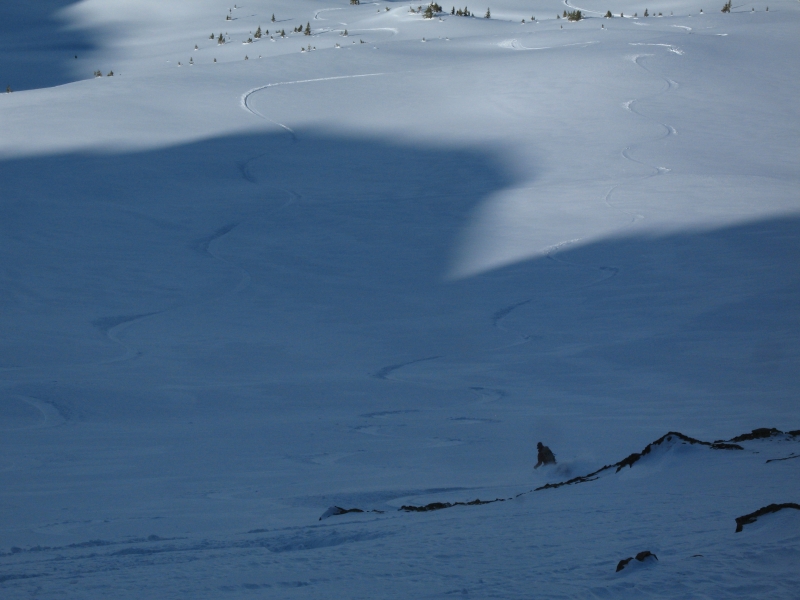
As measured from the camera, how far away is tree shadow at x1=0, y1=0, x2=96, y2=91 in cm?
2177

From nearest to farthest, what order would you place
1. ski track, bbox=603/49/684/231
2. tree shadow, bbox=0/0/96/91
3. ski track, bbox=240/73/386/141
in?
ski track, bbox=603/49/684/231
ski track, bbox=240/73/386/141
tree shadow, bbox=0/0/96/91

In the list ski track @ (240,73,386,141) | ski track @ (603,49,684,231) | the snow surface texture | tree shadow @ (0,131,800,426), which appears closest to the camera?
the snow surface texture

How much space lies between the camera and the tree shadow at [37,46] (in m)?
21.8

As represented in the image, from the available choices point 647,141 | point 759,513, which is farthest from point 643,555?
point 647,141

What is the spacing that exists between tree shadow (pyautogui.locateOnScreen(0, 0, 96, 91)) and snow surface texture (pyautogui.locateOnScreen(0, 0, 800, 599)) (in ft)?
15.5

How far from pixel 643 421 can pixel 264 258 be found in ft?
17.9

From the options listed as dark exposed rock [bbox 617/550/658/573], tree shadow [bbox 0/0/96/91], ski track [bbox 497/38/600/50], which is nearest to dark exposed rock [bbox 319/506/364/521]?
dark exposed rock [bbox 617/550/658/573]

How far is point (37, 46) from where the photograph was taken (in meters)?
25.3

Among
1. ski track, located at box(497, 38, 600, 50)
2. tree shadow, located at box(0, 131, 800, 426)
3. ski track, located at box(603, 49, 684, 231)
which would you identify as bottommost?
tree shadow, located at box(0, 131, 800, 426)

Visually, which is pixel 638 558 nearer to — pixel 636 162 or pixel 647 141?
pixel 636 162

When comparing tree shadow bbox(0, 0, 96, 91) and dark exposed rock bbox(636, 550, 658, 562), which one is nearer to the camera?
dark exposed rock bbox(636, 550, 658, 562)

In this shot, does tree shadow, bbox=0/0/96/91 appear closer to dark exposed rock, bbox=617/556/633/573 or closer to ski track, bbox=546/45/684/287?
ski track, bbox=546/45/684/287

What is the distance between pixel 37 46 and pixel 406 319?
21.0m

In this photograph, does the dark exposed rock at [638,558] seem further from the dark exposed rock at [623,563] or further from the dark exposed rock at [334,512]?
the dark exposed rock at [334,512]
